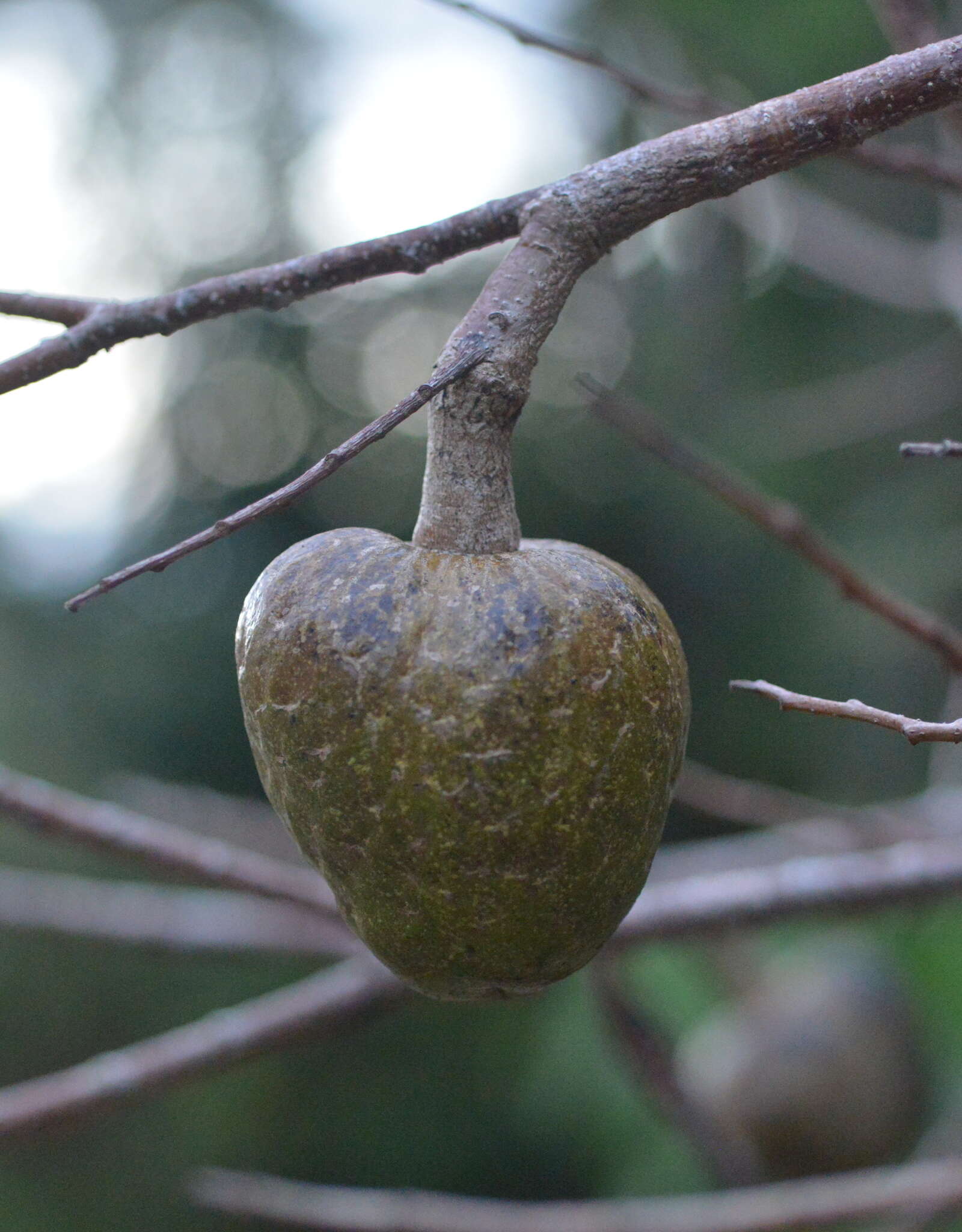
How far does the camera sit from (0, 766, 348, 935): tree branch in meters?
1.59

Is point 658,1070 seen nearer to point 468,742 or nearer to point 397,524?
point 468,742

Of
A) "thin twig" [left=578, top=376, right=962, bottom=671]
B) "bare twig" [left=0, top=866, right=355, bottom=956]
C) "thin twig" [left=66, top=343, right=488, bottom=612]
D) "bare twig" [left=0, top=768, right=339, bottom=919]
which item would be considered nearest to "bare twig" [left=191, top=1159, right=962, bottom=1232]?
"bare twig" [left=0, top=866, right=355, bottom=956]

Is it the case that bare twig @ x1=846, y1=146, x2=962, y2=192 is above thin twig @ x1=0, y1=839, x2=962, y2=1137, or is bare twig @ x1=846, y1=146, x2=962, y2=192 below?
above

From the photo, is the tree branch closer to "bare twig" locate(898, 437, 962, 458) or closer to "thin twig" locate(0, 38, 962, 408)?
"thin twig" locate(0, 38, 962, 408)

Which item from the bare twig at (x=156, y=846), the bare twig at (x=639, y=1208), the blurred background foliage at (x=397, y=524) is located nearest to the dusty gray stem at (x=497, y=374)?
the bare twig at (x=156, y=846)

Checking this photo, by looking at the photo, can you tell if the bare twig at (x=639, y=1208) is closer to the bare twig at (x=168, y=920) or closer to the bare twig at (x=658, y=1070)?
the bare twig at (x=658, y=1070)

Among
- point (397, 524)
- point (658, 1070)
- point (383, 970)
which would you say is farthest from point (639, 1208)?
point (397, 524)

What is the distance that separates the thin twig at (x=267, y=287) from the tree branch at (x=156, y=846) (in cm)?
103

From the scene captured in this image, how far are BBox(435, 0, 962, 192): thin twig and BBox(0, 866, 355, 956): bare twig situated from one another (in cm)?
132

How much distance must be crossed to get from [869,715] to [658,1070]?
1.53 m

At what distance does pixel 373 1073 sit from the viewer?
25.0 feet

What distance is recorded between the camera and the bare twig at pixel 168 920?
2.08m

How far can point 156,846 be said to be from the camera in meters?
1.66

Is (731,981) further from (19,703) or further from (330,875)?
(19,703)
